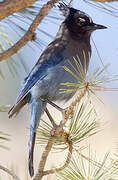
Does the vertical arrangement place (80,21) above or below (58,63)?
above

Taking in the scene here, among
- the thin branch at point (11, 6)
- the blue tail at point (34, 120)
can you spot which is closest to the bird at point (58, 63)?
the blue tail at point (34, 120)

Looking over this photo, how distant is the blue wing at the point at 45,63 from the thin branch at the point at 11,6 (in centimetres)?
56

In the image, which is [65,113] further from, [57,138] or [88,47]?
[88,47]

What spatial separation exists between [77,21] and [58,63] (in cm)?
33

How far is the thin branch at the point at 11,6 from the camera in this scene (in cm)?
231

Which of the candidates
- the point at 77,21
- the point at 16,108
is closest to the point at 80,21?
the point at 77,21

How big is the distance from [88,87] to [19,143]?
474 centimetres

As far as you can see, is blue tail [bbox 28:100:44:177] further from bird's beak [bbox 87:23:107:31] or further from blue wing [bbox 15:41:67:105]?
bird's beak [bbox 87:23:107:31]

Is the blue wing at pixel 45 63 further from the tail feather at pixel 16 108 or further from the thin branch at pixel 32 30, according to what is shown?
the thin branch at pixel 32 30

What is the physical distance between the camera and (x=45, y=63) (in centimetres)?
286

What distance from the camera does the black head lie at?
9.59 feet

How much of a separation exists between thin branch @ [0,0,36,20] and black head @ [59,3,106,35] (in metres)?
0.59

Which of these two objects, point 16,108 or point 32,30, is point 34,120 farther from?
point 32,30

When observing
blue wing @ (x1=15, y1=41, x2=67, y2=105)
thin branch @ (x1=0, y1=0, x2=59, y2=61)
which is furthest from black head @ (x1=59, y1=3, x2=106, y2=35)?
thin branch @ (x1=0, y1=0, x2=59, y2=61)
